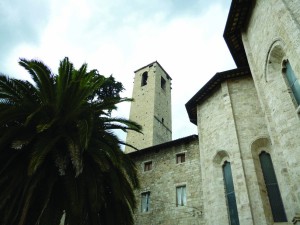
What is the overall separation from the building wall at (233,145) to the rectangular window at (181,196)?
2746 mm

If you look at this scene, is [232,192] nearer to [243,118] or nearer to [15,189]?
[243,118]

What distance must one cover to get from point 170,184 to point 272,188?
680cm

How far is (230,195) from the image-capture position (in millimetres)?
11438

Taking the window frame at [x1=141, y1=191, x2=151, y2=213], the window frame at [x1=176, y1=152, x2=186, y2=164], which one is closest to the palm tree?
the window frame at [x1=141, y1=191, x2=151, y2=213]

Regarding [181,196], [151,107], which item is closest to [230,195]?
[181,196]

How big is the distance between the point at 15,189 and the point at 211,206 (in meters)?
7.93

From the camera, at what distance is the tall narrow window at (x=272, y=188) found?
9.68 metres

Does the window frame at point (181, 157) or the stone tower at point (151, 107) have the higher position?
the stone tower at point (151, 107)

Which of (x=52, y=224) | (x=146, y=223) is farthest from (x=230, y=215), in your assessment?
(x=52, y=224)

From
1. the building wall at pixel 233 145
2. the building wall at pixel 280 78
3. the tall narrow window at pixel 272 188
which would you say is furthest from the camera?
the building wall at pixel 233 145

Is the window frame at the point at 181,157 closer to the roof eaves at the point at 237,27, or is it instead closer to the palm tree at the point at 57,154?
the roof eaves at the point at 237,27

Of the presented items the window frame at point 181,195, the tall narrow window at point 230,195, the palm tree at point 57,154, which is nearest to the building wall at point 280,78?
the tall narrow window at point 230,195

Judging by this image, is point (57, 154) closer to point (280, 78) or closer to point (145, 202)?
point (280, 78)

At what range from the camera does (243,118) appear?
12180mm
